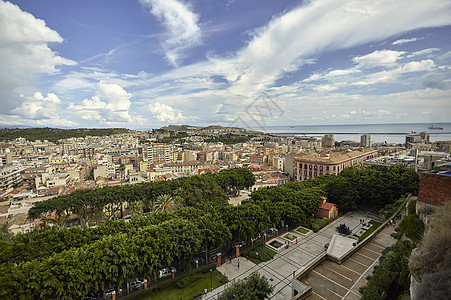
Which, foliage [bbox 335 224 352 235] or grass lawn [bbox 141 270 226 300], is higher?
foliage [bbox 335 224 352 235]

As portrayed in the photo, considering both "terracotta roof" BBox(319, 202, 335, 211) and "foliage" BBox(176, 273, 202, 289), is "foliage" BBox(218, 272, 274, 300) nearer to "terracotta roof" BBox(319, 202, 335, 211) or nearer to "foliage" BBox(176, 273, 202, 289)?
"foliage" BBox(176, 273, 202, 289)

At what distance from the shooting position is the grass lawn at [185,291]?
19.1 m

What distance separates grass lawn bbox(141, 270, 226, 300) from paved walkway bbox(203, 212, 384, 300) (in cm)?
108

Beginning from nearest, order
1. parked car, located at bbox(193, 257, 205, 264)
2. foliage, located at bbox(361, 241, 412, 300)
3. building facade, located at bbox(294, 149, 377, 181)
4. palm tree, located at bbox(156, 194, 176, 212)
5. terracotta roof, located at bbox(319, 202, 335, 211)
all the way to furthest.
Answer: foliage, located at bbox(361, 241, 412, 300) < parked car, located at bbox(193, 257, 205, 264) < terracotta roof, located at bbox(319, 202, 335, 211) < palm tree, located at bbox(156, 194, 176, 212) < building facade, located at bbox(294, 149, 377, 181)

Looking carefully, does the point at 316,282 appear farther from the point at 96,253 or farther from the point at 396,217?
the point at 396,217

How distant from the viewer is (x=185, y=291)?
1967 centimetres

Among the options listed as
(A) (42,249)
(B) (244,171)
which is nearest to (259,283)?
(A) (42,249)

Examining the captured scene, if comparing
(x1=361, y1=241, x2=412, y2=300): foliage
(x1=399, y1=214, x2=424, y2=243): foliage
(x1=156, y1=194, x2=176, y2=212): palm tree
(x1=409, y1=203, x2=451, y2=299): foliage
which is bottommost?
(x1=156, y1=194, x2=176, y2=212): palm tree

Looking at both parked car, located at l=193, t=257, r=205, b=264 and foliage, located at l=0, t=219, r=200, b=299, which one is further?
parked car, located at l=193, t=257, r=205, b=264

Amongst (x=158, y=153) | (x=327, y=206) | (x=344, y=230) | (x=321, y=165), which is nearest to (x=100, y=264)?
(x=344, y=230)

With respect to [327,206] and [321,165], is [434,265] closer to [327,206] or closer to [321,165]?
[327,206]

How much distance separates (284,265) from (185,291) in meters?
9.86

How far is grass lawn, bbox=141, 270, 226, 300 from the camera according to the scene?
1907 cm

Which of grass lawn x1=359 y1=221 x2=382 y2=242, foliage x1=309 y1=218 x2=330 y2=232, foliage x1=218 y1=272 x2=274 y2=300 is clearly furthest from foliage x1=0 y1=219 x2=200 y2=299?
grass lawn x1=359 y1=221 x2=382 y2=242
